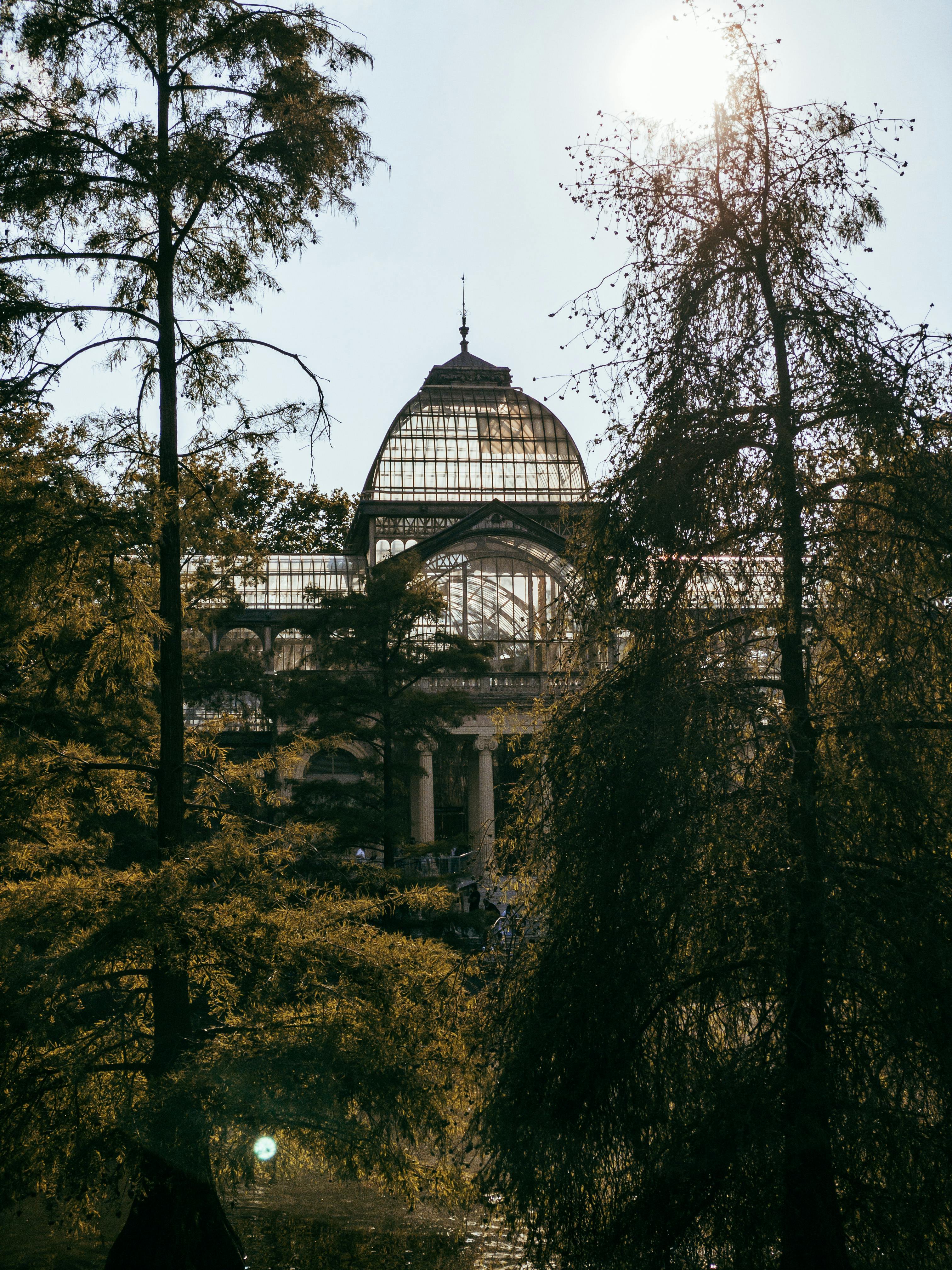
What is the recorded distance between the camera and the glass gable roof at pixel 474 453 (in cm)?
4322

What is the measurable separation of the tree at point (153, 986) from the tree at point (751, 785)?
127cm

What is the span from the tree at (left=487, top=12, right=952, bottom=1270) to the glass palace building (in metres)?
21.6

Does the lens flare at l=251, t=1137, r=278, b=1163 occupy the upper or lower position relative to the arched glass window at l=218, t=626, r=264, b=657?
lower

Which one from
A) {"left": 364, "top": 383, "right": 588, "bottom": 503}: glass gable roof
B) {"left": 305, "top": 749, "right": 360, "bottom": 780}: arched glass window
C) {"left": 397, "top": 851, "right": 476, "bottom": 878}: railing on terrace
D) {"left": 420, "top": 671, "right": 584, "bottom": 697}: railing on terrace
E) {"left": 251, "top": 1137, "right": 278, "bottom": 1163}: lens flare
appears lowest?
{"left": 397, "top": 851, "right": 476, "bottom": 878}: railing on terrace

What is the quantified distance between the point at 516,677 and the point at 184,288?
87.2 ft

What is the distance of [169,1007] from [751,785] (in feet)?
15.4

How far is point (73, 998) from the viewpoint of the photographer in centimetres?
838

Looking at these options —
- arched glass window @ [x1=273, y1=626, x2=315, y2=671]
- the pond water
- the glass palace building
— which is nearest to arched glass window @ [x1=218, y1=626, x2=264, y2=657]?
the glass palace building

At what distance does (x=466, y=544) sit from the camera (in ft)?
119

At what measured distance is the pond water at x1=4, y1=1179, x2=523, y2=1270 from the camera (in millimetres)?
9680

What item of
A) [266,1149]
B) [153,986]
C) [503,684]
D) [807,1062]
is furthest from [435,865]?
[807,1062]

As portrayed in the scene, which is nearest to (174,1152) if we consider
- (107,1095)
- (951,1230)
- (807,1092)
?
(107,1095)

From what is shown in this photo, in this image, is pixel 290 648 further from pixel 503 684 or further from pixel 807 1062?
pixel 807 1062

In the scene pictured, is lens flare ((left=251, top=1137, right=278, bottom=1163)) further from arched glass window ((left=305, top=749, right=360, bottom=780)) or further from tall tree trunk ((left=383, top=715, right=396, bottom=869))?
arched glass window ((left=305, top=749, right=360, bottom=780))
